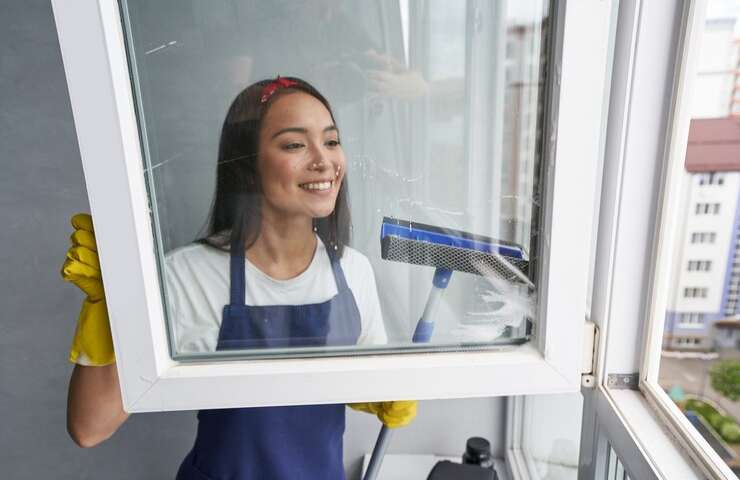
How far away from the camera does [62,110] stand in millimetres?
985

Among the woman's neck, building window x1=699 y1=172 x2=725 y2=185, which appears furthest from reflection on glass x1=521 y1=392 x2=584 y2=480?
the woman's neck

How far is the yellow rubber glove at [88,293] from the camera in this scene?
23.5 inches

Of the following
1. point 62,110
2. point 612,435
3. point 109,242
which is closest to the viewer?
point 109,242

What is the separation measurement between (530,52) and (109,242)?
0.50 meters

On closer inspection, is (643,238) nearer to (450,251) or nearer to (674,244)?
(674,244)

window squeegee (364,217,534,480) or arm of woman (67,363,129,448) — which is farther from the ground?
A: window squeegee (364,217,534,480)

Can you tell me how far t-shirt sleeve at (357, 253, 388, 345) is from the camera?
591mm

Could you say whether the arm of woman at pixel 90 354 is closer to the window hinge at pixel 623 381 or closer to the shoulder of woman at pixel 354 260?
the shoulder of woman at pixel 354 260

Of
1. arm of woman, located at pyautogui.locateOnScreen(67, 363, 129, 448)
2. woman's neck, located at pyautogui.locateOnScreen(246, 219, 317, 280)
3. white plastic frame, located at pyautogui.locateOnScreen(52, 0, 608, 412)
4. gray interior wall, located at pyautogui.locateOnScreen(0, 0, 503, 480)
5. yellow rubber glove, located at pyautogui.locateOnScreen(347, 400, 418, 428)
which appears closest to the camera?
white plastic frame, located at pyautogui.locateOnScreen(52, 0, 608, 412)

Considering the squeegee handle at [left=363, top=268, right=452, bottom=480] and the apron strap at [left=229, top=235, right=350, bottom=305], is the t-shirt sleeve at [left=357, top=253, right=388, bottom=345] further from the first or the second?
the apron strap at [left=229, top=235, right=350, bottom=305]

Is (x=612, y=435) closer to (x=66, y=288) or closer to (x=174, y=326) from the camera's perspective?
(x=174, y=326)

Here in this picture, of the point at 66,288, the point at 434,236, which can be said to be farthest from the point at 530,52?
the point at 66,288

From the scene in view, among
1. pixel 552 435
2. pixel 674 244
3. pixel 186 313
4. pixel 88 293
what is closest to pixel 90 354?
pixel 88 293

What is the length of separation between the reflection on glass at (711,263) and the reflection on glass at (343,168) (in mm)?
205
